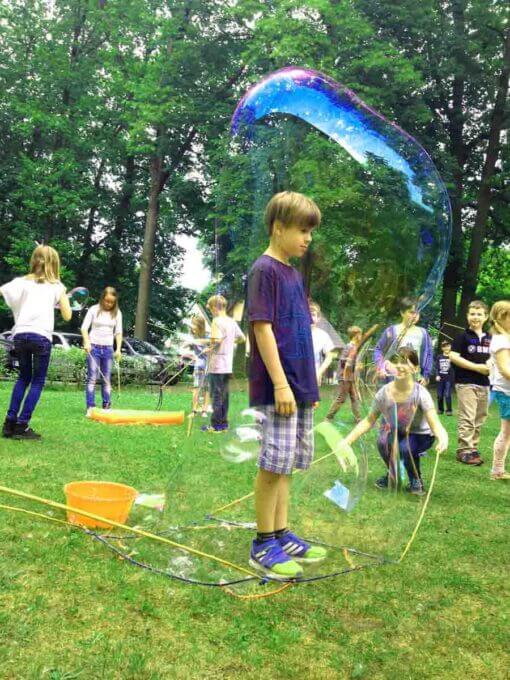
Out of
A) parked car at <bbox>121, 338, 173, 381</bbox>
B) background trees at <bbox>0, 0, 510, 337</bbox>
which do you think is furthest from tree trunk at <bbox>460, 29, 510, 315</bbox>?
parked car at <bbox>121, 338, 173, 381</bbox>

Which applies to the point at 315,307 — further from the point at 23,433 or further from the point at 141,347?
the point at 141,347

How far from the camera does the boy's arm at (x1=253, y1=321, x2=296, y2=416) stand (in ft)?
8.13

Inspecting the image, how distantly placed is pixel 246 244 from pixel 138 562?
1.49 m

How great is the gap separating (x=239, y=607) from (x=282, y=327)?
109 cm

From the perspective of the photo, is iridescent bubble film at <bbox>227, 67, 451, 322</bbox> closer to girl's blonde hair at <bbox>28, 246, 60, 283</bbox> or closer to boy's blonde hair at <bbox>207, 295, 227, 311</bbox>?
boy's blonde hair at <bbox>207, 295, 227, 311</bbox>

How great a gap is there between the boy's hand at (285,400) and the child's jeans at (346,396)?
0.49 metres

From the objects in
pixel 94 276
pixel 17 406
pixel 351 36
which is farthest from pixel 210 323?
pixel 94 276

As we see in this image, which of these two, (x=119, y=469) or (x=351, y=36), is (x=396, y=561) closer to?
(x=119, y=469)

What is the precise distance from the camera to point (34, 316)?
5.09 meters

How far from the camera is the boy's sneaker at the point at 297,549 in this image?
2654 mm

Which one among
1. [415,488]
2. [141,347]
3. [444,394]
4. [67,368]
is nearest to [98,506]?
[415,488]

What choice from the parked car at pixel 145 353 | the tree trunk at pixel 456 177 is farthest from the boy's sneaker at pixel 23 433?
the tree trunk at pixel 456 177

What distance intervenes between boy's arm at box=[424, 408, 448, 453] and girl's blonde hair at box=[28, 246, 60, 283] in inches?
126

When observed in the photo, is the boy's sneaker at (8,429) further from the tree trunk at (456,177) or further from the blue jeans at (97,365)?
the tree trunk at (456,177)
